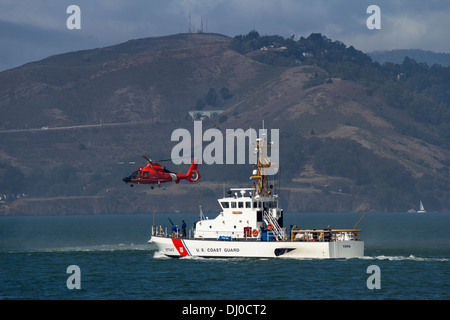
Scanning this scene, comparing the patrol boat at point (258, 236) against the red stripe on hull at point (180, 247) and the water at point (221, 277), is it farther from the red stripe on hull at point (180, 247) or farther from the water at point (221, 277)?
the water at point (221, 277)

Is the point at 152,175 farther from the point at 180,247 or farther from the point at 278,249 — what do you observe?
the point at 278,249

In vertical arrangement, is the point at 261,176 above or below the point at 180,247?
above

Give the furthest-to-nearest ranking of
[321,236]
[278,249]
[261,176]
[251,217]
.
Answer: [261,176]
[251,217]
[278,249]
[321,236]

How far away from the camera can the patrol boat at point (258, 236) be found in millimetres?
73688

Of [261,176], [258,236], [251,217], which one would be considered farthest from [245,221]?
[261,176]

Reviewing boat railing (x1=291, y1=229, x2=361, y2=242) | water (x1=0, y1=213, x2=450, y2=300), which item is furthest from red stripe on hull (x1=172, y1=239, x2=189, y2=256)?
boat railing (x1=291, y1=229, x2=361, y2=242)

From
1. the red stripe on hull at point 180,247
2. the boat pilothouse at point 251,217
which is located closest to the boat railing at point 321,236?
the boat pilothouse at point 251,217

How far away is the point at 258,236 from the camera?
75.5 meters

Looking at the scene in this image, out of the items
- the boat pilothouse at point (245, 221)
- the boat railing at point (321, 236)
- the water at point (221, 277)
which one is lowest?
the water at point (221, 277)

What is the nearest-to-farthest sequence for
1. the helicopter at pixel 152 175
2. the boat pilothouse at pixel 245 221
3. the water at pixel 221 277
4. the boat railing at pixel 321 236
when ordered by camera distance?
the water at pixel 221 277 → the boat railing at pixel 321 236 → the boat pilothouse at pixel 245 221 → the helicopter at pixel 152 175

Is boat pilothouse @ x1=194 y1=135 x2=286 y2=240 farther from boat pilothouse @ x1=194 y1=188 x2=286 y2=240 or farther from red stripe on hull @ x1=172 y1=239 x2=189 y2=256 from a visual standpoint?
red stripe on hull @ x1=172 y1=239 x2=189 y2=256
